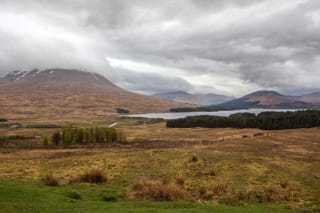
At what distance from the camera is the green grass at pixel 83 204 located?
18.8 meters

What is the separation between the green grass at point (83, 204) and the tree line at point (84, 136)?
6492 centimetres

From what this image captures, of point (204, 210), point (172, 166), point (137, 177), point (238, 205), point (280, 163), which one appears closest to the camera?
point (204, 210)

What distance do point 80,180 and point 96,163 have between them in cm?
1597

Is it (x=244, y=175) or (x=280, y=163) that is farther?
(x=280, y=163)

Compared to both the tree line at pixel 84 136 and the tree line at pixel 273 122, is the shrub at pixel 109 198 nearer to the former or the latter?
the tree line at pixel 84 136

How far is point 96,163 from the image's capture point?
47.4 meters

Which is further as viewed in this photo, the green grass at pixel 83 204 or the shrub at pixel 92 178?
the shrub at pixel 92 178

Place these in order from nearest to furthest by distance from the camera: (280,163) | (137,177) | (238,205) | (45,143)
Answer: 1. (238,205)
2. (137,177)
3. (280,163)
4. (45,143)

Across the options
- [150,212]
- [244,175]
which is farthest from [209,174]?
[150,212]

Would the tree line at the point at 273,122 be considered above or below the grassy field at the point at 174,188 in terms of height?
above

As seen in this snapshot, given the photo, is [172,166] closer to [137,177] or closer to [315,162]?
[137,177]

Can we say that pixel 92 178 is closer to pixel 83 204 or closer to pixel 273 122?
pixel 83 204

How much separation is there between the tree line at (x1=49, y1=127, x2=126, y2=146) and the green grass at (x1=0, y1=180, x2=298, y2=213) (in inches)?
2556

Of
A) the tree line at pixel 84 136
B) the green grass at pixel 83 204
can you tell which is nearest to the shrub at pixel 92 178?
the green grass at pixel 83 204
